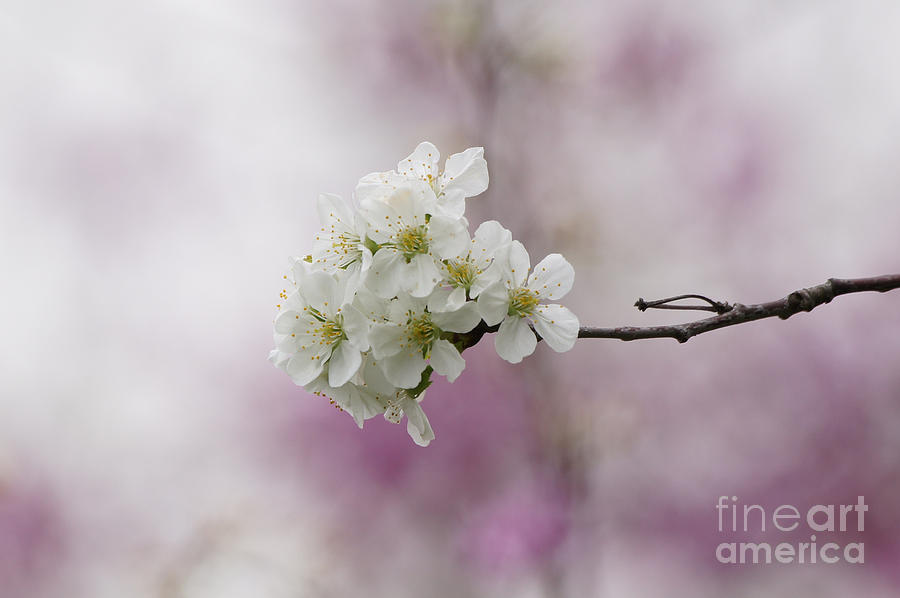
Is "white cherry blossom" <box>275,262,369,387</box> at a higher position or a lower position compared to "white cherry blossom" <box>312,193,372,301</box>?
lower

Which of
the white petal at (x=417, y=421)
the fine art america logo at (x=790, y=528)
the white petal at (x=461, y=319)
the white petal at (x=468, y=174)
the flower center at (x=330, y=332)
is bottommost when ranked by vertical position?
the white petal at (x=417, y=421)

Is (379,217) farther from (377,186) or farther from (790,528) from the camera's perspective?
(790,528)

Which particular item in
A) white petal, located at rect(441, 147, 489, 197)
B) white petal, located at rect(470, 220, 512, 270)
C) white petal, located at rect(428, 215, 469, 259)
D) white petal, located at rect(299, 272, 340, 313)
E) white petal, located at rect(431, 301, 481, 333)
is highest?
white petal, located at rect(441, 147, 489, 197)

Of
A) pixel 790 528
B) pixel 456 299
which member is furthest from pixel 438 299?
pixel 790 528

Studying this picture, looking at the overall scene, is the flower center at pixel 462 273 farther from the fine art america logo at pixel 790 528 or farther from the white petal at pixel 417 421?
the fine art america logo at pixel 790 528

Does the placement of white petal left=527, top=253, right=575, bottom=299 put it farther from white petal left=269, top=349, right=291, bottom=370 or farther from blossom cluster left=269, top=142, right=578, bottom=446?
white petal left=269, top=349, right=291, bottom=370

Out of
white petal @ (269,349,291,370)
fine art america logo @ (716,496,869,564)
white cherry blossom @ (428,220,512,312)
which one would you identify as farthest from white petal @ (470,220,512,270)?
fine art america logo @ (716,496,869,564)

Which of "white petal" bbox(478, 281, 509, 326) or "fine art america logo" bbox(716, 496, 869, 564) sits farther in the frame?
"fine art america logo" bbox(716, 496, 869, 564)

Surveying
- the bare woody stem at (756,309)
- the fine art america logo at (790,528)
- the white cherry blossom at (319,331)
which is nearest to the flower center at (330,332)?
the white cherry blossom at (319,331)

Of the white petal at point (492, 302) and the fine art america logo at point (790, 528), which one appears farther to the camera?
the fine art america logo at point (790, 528)
